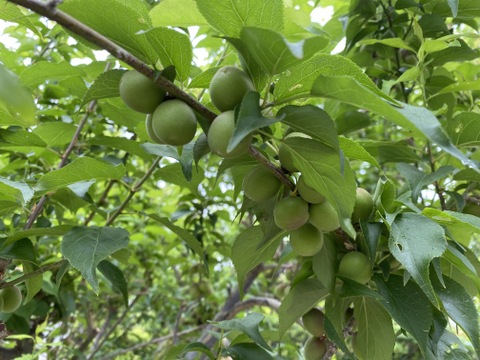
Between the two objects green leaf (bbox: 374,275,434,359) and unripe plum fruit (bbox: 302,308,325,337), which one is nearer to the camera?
green leaf (bbox: 374,275,434,359)

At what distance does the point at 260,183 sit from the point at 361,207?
0.26 meters

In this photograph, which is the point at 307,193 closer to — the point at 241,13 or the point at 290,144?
the point at 290,144

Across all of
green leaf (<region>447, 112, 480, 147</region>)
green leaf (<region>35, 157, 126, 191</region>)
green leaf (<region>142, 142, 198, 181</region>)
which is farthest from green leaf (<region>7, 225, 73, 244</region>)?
green leaf (<region>447, 112, 480, 147</region>)

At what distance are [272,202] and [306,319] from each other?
0.37 meters

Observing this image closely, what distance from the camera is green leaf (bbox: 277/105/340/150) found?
71 cm

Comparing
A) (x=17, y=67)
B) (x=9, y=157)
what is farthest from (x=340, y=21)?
(x=9, y=157)

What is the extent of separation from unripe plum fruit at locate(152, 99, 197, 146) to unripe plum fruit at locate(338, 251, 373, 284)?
446 mm

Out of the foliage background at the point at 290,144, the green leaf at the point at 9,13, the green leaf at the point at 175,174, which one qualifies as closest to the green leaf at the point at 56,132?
the foliage background at the point at 290,144

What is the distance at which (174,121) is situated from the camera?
72cm

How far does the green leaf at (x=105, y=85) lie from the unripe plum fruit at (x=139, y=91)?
4 centimetres

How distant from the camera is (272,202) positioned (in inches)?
40.8

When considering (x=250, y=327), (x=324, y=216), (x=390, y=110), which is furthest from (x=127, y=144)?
(x=390, y=110)

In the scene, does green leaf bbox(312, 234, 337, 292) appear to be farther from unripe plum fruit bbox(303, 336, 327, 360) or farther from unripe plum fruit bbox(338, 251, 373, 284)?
unripe plum fruit bbox(303, 336, 327, 360)

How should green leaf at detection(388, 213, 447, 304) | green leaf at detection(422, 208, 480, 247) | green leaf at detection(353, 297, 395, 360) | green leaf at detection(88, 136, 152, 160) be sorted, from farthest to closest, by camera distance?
1. green leaf at detection(88, 136, 152, 160)
2. green leaf at detection(353, 297, 395, 360)
3. green leaf at detection(422, 208, 480, 247)
4. green leaf at detection(388, 213, 447, 304)
